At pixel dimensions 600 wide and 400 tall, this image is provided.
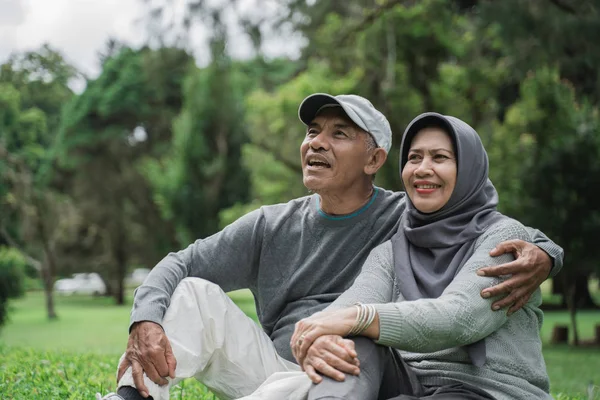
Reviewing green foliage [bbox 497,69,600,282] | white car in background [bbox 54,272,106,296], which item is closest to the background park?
green foliage [bbox 497,69,600,282]

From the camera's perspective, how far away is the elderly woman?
8.33 feet

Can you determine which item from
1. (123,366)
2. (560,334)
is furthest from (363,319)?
(560,334)

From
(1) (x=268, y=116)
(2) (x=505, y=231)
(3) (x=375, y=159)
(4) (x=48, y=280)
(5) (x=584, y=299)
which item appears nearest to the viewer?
(2) (x=505, y=231)

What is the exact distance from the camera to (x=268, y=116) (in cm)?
2006

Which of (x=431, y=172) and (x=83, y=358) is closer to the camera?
(x=431, y=172)

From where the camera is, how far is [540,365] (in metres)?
2.75

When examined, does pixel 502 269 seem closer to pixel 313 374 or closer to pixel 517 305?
pixel 517 305

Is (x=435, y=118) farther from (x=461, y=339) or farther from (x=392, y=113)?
(x=392, y=113)

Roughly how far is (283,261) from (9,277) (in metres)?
11.3

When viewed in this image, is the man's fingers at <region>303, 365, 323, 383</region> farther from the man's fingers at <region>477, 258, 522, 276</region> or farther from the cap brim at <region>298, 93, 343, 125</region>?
the cap brim at <region>298, 93, 343, 125</region>

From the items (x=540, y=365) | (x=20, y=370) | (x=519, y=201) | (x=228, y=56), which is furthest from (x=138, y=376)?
(x=519, y=201)

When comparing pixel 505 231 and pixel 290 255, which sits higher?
pixel 505 231

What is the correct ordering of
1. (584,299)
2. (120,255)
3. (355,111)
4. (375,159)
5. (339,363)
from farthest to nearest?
(120,255)
(584,299)
(375,159)
(355,111)
(339,363)

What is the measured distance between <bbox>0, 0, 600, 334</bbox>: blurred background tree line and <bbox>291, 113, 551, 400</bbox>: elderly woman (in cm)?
858
